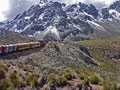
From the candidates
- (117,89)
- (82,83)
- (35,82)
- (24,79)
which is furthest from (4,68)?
(117,89)

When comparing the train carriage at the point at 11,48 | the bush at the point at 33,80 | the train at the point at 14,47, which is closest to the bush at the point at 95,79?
the bush at the point at 33,80

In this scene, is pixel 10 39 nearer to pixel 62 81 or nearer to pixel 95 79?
pixel 62 81

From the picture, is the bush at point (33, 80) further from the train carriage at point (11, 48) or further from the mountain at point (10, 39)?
the mountain at point (10, 39)

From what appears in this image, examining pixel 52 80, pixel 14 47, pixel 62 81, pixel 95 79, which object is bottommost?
pixel 14 47

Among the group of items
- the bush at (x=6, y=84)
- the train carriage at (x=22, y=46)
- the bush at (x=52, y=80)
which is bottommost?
the train carriage at (x=22, y=46)

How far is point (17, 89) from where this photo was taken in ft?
103

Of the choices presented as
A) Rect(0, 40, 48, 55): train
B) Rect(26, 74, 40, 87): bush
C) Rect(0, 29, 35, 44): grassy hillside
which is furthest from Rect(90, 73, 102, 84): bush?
Rect(0, 29, 35, 44): grassy hillside

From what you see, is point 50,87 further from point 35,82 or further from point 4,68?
point 4,68

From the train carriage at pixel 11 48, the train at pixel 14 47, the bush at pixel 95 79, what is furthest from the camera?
the train carriage at pixel 11 48

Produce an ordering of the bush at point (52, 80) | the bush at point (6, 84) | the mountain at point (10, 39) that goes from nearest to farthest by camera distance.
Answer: the bush at point (52, 80), the bush at point (6, 84), the mountain at point (10, 39)

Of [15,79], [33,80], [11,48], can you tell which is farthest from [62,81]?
[11,48]

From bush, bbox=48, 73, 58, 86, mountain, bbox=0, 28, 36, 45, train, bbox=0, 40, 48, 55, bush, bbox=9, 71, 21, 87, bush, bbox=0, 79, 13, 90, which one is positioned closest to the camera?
bush, bbox=48, 73, 58, 86

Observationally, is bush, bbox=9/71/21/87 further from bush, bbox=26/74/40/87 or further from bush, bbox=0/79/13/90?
bush, bbox=26/74/40/87

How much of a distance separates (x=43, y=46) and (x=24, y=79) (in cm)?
6720
